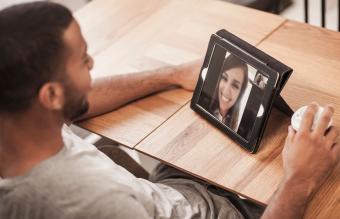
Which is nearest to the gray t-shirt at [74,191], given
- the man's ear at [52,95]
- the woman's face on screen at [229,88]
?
the man's ear at [52,95]

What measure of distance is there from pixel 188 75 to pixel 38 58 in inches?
24.2

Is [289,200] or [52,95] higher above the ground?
[52,95]

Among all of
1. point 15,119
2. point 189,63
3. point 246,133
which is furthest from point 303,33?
point 15,119

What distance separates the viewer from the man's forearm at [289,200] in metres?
1.11

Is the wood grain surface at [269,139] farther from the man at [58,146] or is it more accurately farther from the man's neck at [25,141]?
the man's neck at [25,141]

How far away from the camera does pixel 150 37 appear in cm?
175

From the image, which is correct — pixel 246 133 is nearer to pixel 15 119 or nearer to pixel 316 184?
pixel 316 184

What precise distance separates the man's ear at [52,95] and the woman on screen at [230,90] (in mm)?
476

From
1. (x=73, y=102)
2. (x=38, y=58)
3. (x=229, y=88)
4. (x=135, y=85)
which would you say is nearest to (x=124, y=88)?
(x=135, y=85)

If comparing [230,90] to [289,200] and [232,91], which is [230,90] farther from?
[289,200]

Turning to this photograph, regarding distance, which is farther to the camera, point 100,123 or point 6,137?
point 100,123

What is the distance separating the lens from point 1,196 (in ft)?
3.39

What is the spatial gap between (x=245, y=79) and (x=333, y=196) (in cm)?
36

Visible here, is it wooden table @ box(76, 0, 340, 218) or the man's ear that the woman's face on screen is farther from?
the man's ear
